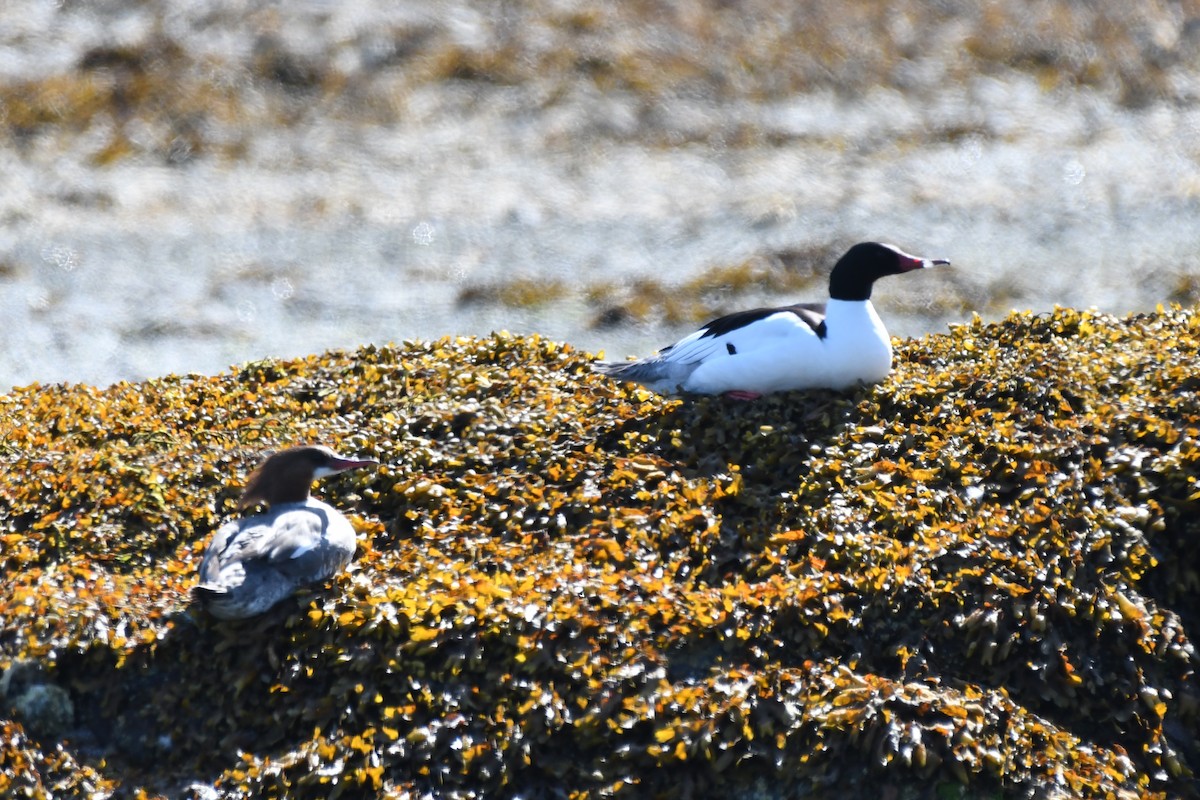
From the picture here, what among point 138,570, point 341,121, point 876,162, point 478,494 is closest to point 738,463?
point 478,494

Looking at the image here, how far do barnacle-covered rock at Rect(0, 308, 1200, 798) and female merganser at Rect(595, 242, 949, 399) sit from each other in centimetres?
13

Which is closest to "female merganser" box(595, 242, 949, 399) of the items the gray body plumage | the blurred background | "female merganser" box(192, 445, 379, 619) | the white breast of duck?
the white breast of duck

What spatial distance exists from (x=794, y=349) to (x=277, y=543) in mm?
3069

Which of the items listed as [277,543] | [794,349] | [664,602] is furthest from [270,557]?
[794,349]

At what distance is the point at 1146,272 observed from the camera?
13.2m

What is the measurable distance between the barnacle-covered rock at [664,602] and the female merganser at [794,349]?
0.13 m

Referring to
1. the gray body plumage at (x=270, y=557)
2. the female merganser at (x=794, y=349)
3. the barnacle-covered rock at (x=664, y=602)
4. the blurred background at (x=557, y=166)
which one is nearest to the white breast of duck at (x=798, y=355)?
the female merganser at (x=794, y=349)

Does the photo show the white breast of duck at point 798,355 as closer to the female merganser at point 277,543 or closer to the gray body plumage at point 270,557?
the female merganser at point 277,543

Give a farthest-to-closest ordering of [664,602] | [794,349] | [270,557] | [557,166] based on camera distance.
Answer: [557,166]
[794,349]
[664,602]
[270,557]

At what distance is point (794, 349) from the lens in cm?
751

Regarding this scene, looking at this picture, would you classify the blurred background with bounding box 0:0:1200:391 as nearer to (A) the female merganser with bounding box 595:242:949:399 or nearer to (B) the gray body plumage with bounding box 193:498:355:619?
(A) the female merganser with bounding box 595:242:949:399

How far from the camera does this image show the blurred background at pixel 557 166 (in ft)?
42.8

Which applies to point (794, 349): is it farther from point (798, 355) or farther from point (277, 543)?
point (277, 543)

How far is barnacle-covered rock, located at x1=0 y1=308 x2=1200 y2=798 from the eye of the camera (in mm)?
5688
